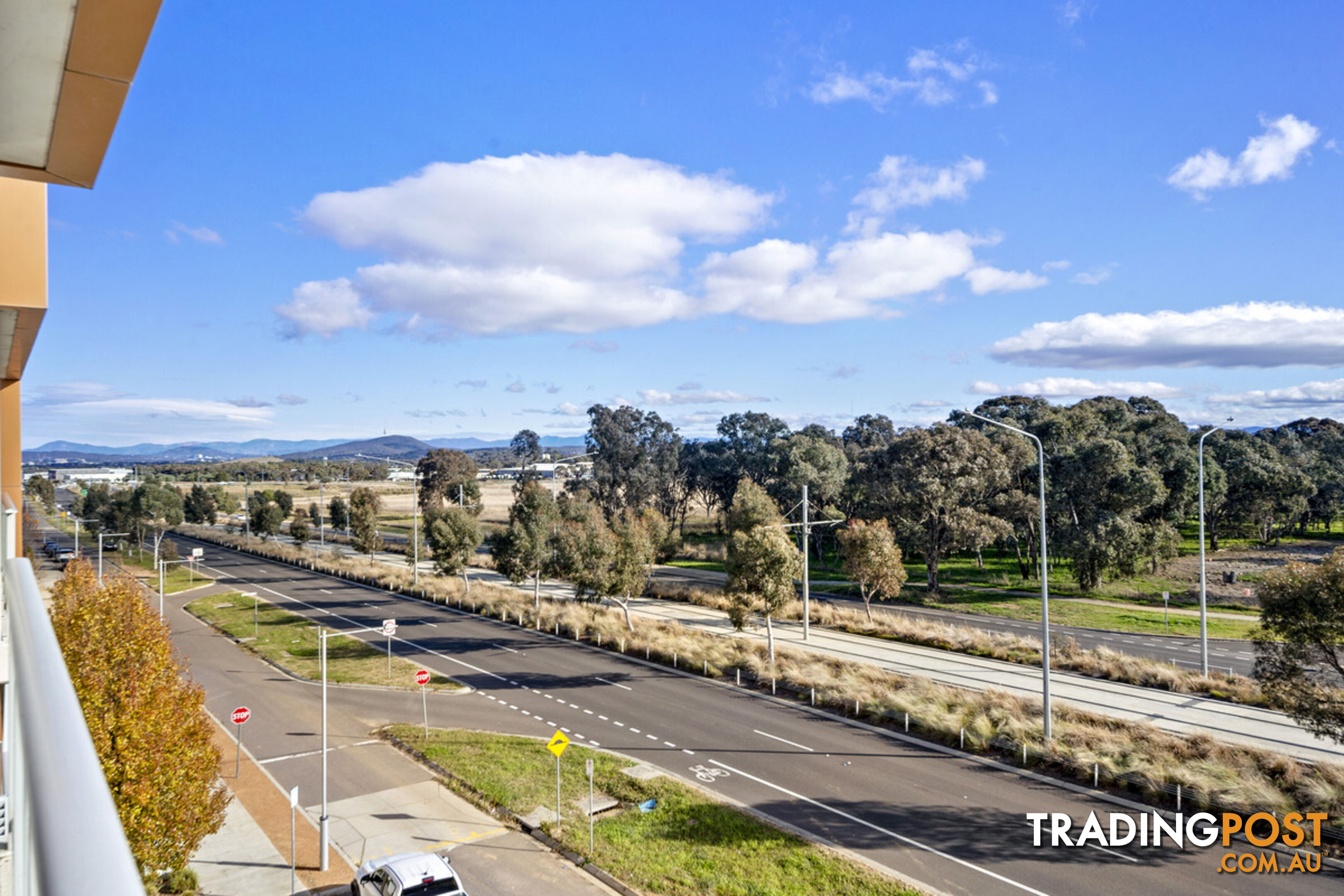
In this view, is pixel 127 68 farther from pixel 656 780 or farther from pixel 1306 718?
pixel 1306 718

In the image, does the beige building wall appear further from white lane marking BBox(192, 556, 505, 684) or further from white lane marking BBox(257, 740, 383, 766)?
white lane marking BBox(192, 556, 505, 684)

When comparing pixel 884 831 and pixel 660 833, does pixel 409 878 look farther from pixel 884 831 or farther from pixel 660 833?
pixel 884 831

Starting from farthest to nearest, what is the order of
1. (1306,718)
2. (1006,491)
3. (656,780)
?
(1006,491) → (656,780) → (1306,718)

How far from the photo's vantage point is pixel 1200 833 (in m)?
16.6

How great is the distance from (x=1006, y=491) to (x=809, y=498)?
588 inches

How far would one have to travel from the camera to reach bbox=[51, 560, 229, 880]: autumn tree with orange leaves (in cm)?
1228

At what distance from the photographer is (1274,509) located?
216 ft

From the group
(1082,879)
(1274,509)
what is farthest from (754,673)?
(1274,509)

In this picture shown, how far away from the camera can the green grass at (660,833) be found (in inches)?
573

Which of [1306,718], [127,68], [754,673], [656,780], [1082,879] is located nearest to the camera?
[127,68]

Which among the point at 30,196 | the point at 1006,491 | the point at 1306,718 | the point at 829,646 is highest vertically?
the point at 30,196

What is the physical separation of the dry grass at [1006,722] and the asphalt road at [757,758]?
48.6 inches

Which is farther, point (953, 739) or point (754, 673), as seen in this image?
point (754, 673)

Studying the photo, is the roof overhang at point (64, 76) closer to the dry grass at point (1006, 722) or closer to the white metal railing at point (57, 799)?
the white metal railing at point (57, 799)
